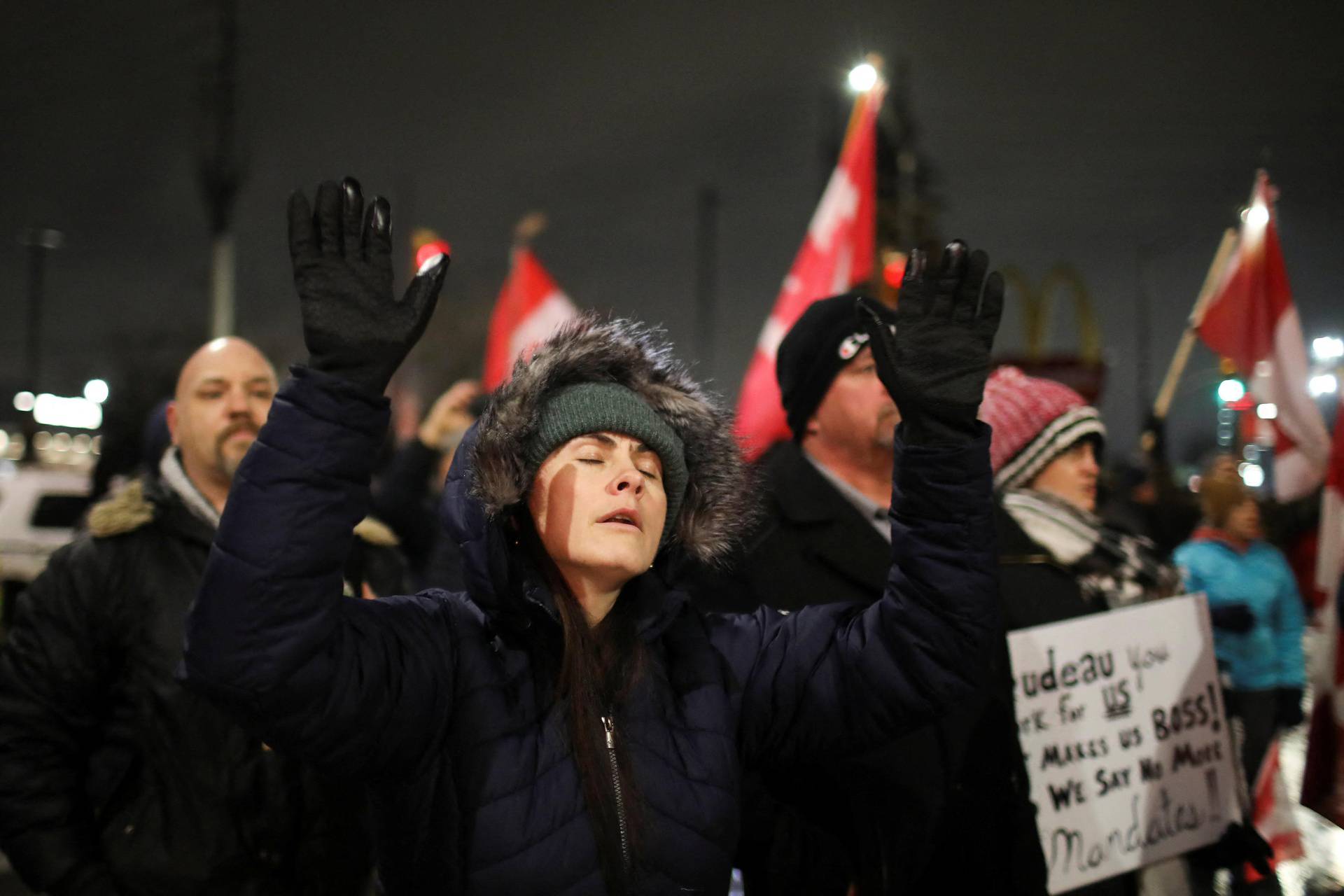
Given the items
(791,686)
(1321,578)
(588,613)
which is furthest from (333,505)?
(1321,578)

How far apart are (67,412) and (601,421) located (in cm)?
6808

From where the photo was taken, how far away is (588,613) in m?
1.98

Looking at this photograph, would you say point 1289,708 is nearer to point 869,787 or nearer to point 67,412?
point 869,787

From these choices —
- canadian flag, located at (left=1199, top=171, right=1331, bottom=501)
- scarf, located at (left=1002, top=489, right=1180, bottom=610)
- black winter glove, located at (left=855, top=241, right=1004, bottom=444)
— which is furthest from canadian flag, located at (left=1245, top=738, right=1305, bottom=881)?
black winter glove, located at (left=855, top=241, right=1004, bottom=444)

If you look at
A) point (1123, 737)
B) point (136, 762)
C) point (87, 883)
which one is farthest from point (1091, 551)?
point (87, 883)

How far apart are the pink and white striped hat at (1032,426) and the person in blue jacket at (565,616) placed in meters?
1.88

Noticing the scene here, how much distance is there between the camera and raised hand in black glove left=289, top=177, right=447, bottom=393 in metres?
1.47

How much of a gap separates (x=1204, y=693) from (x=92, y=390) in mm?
56057

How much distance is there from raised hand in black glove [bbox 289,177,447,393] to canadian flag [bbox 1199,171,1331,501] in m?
4.89

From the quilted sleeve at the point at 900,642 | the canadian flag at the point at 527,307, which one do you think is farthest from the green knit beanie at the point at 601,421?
the canadian flag at the point at 527,307

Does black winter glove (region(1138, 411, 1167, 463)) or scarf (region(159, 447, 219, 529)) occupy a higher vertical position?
black winter glove (region(1138, 411, 1167, 463))

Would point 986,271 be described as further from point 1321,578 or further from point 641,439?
point 1321,578

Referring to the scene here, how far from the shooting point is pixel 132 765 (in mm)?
2594

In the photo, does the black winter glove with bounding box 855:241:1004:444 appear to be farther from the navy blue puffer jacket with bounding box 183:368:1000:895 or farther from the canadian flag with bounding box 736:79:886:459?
the canadian flag with bounding box 736:79:886:459
